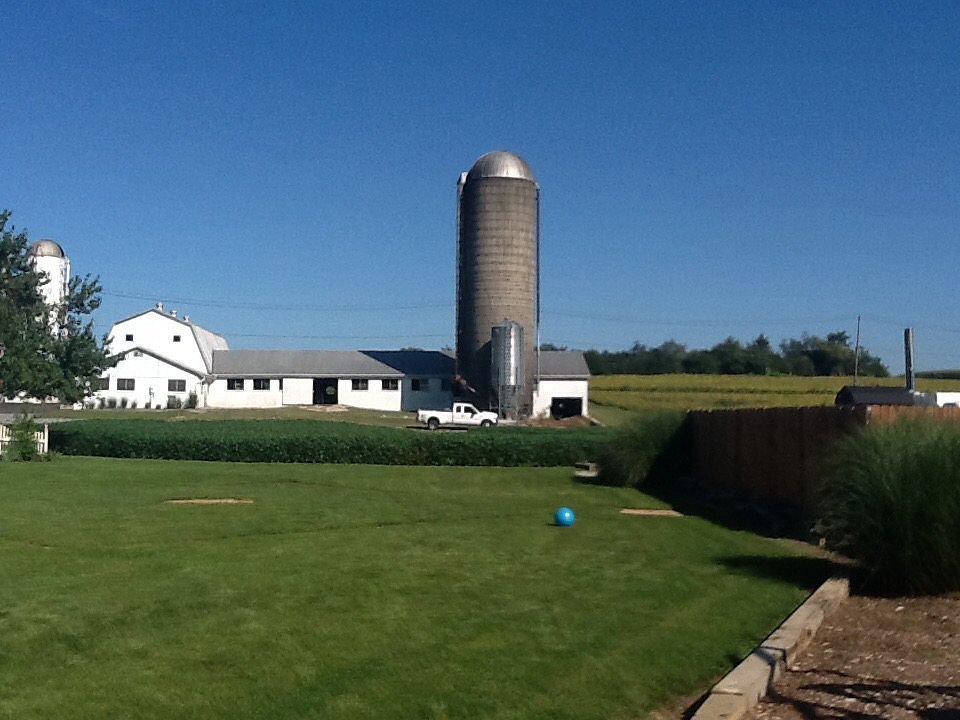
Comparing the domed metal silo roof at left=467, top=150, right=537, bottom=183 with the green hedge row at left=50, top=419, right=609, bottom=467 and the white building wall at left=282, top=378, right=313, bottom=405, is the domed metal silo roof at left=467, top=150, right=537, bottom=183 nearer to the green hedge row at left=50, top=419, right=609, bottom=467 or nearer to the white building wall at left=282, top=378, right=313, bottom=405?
the white building wall at left=282, top=378, right=313, bottom=405

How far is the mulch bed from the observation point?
20.7 feet

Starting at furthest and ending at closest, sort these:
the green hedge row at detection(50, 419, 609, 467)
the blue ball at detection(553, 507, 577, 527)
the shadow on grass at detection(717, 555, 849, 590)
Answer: the green hedge row at detection(50, 419, 609, 467) → the blue ball at detection(553, 507, 577, 527) → the shadow on grass at detection(717, 555, 849, 590)

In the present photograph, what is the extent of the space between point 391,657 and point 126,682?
1677 millimetres

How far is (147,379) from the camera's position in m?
66.2

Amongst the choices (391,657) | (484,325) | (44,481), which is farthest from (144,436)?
(391,657)

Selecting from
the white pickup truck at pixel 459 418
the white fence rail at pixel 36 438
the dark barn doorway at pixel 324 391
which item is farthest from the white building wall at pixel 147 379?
the white fence rail at pixel 36 438

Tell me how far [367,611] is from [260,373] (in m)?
61.6

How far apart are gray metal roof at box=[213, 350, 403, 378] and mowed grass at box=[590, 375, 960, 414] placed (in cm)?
1488

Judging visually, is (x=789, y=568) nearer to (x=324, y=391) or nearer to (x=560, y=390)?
(x=560, y=390)

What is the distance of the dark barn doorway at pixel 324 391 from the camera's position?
6981cm

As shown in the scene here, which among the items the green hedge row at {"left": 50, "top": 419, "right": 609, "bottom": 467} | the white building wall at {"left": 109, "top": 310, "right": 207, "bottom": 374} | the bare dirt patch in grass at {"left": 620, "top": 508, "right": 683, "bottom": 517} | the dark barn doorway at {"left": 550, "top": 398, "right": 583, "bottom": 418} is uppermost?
the white building wall at {"left": 109, "top": 310, "right": 207, "bottom": 374}

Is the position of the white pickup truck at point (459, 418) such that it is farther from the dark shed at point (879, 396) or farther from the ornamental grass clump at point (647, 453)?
the ornamental grass clump at point (647, 453)

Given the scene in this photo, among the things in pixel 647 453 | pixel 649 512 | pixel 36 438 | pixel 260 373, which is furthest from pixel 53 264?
pixel 649 512

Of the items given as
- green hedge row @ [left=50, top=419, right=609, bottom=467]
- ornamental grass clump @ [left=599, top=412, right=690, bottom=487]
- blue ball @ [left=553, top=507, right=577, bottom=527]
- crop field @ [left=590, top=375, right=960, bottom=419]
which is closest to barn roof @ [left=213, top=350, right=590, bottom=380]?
crop field @ [left=590, top=375, right=960, bottom=419]
